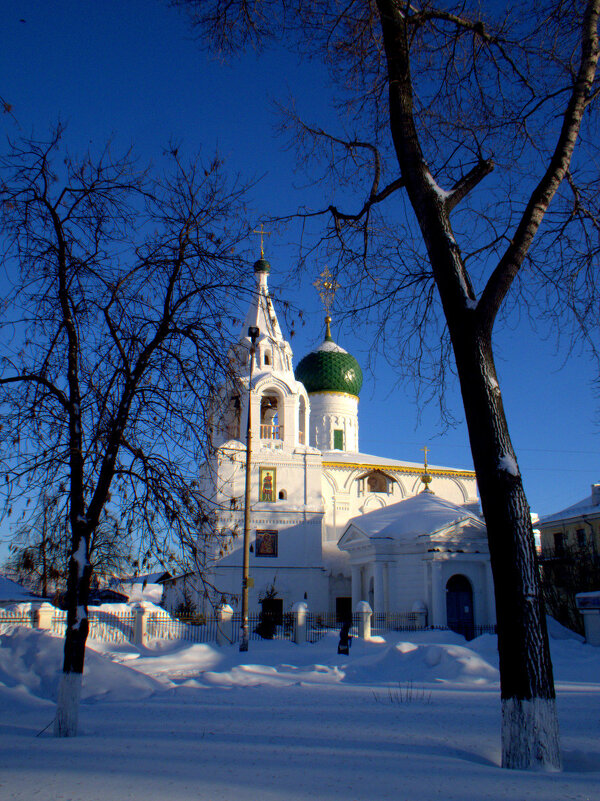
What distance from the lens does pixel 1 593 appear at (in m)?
27.9

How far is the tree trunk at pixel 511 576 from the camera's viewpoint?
5.08 m

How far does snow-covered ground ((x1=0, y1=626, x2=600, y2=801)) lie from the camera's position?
14.1ft

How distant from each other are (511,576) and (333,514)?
81.3 feet

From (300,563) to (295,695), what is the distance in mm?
15918

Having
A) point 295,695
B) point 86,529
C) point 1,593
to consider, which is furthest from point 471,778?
point 1,593

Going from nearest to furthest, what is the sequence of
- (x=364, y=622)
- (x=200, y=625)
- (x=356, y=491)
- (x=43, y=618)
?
(x=43, y=618), (x=364, y=622), (x=200, y=625), (x=356, y=491)

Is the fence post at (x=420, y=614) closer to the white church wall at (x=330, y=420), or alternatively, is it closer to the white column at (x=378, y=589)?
the white column at (x=378, y=589)

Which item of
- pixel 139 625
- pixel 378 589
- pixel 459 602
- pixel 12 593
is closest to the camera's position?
pixel 139 625

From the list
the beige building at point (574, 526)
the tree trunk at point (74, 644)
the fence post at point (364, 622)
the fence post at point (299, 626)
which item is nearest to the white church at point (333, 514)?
the fence post at point (299, 626)

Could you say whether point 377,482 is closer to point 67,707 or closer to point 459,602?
point 459,602

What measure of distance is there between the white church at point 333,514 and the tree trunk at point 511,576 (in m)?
12.8

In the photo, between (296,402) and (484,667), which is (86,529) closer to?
(484,667)

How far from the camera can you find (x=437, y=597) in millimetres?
21844

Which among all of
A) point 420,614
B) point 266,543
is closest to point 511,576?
point 420,614
